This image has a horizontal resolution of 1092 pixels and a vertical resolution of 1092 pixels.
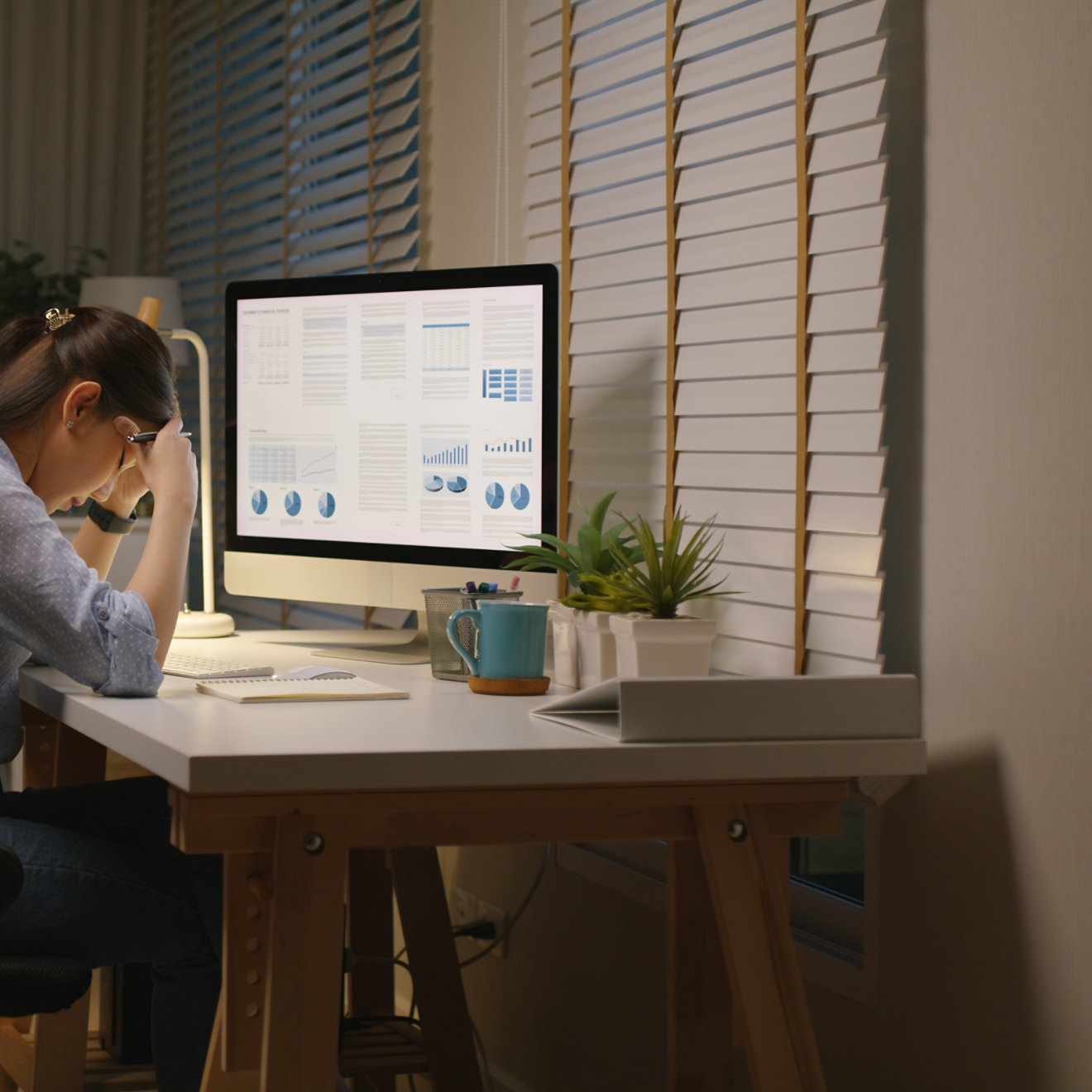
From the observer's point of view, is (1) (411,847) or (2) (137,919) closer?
(1) (411,847)

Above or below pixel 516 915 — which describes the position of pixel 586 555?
above

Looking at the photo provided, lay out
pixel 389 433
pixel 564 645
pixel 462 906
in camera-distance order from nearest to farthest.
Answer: pixel 564 645
pixel 389 433
pixel 462 906

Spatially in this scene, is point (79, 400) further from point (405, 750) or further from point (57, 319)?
point (405, 750)

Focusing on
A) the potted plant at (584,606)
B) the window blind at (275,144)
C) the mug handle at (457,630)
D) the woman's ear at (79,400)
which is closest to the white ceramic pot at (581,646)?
the potted plant at (584,606)

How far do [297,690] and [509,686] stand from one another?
23 centimetres

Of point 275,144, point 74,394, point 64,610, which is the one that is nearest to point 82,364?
point 74,394

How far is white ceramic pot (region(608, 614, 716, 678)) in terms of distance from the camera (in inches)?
53.7

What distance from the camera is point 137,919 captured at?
1298mm

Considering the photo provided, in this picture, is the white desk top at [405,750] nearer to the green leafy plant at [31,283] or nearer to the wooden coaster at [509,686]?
the wooden coaster at [509,686]

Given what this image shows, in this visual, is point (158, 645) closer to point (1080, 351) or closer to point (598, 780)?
point (598, 780)

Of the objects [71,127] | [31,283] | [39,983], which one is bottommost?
[39,983]

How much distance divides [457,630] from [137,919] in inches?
17.4

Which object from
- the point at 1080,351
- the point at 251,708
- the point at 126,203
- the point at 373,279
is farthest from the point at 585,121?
the point at 126,203

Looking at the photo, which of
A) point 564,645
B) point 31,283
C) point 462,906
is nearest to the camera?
point 564,645
